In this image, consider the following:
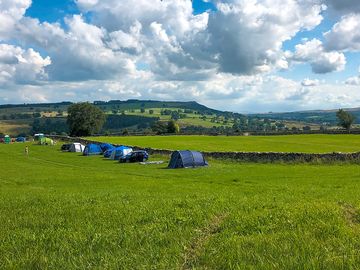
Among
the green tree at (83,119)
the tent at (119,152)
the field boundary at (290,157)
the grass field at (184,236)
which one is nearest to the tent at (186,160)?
the field boundary at (290,157)

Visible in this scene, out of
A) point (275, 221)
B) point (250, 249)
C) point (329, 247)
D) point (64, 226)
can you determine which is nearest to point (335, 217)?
point (275, 221)

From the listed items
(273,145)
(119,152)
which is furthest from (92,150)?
(273,145)

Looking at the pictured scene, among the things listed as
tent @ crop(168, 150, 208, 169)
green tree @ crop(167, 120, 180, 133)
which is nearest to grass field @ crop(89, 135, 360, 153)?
tent @ crop(168, 150, 208, 169)

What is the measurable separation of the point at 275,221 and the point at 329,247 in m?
2.53

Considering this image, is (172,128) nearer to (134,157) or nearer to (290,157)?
(134,157)

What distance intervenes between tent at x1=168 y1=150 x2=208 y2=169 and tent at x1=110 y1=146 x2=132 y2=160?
14886 mm

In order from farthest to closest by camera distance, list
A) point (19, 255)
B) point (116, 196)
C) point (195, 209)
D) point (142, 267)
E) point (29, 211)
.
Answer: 1. point (116, 196)
2. point (29, 211)
3. point (195, 209)
4. point (19, 255)
5. point (142, 267)

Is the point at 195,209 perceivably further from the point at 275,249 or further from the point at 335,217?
the point at 275,249

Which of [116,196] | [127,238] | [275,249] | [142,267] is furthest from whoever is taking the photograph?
[116,196]

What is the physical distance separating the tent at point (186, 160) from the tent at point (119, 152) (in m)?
14.9

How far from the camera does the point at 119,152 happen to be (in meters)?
57.8

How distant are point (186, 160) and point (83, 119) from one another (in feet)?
352

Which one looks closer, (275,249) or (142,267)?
(142,267)

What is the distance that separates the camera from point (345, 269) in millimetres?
6734
